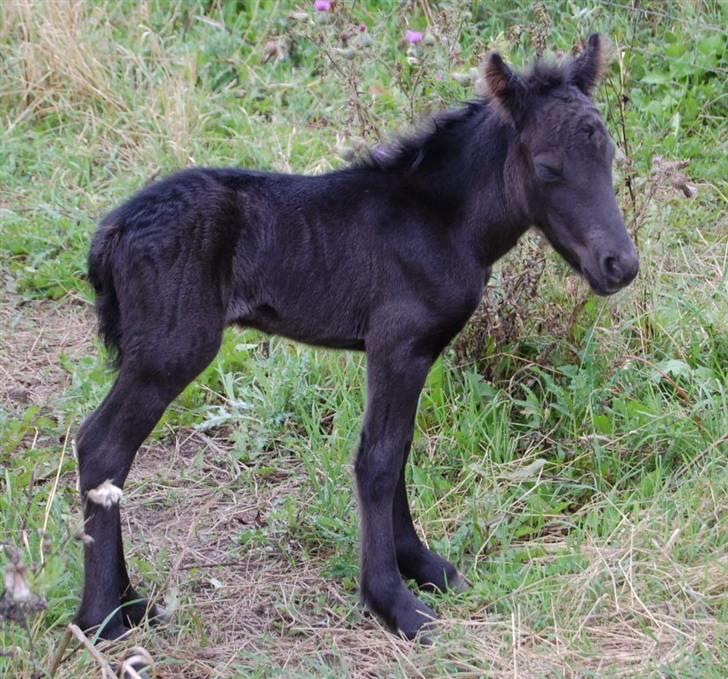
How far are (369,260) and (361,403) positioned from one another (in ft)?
4.12

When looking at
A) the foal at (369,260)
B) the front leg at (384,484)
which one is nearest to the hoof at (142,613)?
the foal at (369,260)

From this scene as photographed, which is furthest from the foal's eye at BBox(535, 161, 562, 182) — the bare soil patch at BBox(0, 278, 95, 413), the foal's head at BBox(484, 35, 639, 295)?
the bare soil patch at BBox(0, 278, 95, 413)

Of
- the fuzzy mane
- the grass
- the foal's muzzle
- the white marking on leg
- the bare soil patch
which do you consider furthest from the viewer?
the bare soil patch

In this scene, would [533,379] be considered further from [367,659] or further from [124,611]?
[124,611]

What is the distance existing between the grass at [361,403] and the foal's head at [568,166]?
98 centimetres

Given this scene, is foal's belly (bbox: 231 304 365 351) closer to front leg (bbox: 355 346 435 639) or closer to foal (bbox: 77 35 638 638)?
foal (bbox: 77 35 638 638)

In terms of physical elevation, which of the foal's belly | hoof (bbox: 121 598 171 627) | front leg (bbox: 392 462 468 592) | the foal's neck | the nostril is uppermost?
the foal's neck

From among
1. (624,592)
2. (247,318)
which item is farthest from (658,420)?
(247,318)

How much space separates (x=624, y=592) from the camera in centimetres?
412

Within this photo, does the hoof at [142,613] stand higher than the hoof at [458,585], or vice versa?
the hoof at [458,585]

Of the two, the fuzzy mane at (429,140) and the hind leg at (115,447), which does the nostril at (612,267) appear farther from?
the hind leg at (115,447)

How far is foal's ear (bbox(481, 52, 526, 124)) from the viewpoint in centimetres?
398

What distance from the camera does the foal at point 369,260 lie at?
155 inches

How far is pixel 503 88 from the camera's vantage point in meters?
4.02
